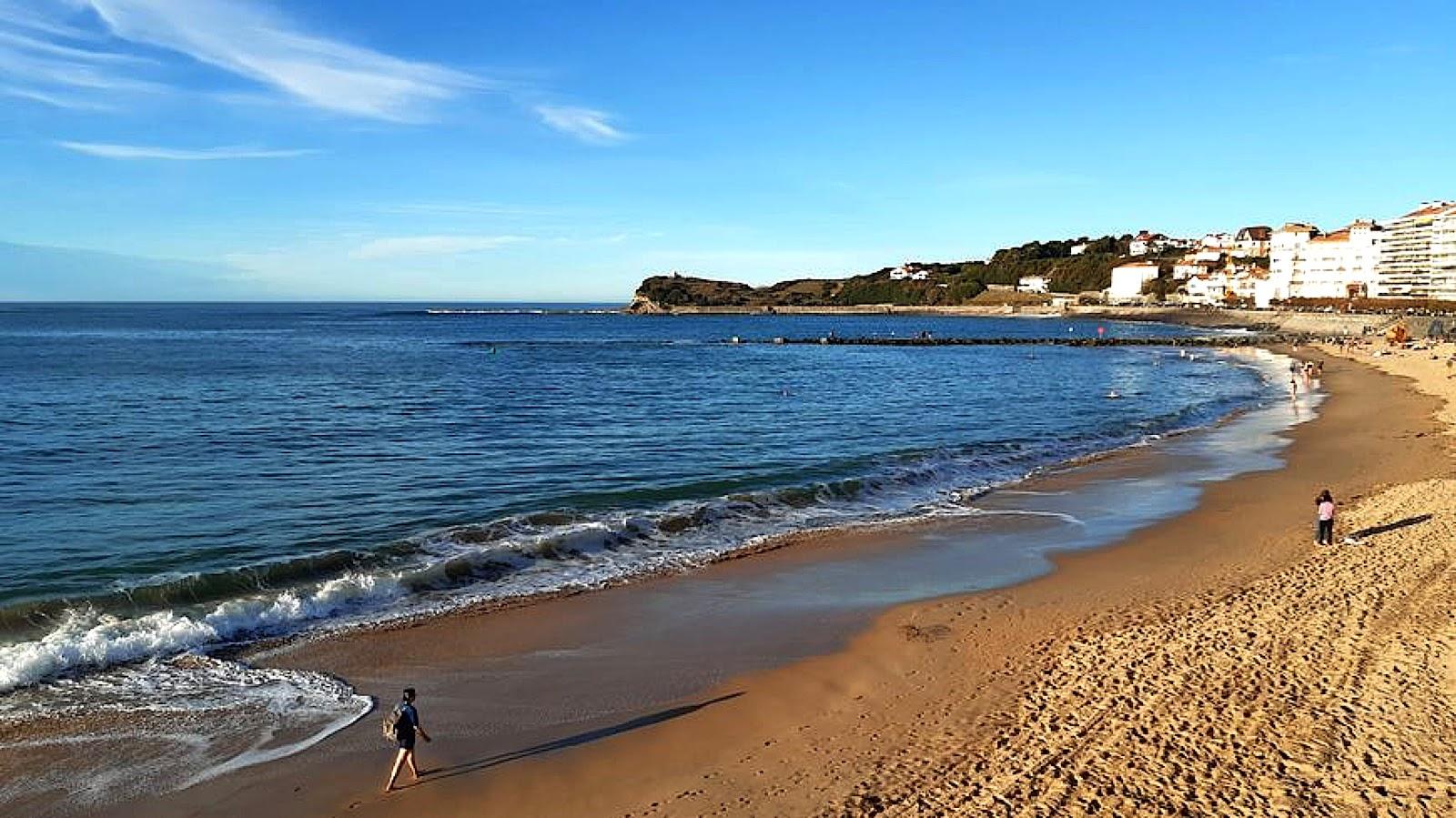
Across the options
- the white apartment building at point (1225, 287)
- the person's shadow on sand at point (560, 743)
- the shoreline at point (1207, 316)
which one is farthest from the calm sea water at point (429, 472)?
the white apartment building at point (1225, 287)

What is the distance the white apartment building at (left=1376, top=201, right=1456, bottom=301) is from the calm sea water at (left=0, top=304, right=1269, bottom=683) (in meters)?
86.5

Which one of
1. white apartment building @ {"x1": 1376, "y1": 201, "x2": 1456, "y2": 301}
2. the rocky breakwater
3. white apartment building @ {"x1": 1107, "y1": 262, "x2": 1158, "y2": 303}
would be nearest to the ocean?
the rocky breakwater

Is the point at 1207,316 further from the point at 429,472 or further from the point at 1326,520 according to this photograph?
the point at 429,472

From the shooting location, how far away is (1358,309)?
119m

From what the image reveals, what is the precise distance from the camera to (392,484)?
2209 cm

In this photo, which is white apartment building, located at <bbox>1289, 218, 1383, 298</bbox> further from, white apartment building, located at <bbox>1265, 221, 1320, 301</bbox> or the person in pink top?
the person in pink top

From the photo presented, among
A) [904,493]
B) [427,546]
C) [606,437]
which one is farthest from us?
[606,437]

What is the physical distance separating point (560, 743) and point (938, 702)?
3.95m

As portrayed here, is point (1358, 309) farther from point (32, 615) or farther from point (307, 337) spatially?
point (32, 615)

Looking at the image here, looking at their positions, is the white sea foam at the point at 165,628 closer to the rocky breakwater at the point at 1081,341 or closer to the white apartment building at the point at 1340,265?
the rocky breakwater at the point at 1081,341

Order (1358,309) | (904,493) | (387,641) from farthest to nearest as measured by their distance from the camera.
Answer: (1358,309) < (904,493) < (387,641)

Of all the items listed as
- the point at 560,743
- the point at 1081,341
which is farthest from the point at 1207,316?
the point at 560,743

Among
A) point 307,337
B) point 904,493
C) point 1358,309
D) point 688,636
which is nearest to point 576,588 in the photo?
point 688,636

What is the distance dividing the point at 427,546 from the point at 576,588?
3389mm
